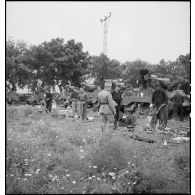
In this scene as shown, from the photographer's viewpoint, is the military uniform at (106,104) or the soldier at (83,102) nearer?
the military uniform at (106,104)

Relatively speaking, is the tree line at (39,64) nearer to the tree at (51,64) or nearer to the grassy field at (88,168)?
the tree at (51,64)

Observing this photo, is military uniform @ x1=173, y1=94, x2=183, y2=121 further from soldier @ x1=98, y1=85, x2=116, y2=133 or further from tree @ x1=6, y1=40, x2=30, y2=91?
tree @ x1=6, y1=40, x2=30, y2=91

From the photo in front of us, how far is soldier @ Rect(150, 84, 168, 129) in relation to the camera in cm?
1045

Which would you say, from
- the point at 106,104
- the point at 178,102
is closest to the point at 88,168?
the point at 106,104

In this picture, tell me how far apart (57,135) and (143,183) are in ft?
11.9

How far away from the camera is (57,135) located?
7.86 meters

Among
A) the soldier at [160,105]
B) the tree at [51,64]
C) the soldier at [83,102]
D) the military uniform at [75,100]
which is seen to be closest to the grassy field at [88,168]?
the tree at [51,64]

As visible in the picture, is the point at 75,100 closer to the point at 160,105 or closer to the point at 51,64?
the point at 160,105

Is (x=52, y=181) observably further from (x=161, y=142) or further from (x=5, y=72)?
(x=161, y=142)

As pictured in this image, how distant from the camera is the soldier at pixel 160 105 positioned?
1045 cm

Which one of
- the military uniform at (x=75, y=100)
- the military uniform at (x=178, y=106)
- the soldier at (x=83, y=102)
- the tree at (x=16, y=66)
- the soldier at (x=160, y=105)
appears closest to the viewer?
the tree at (x=16, y=66)

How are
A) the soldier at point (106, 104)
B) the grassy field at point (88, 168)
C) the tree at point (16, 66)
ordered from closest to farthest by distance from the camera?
A: the grassy field at point (88, 168) → the tree at point (16, 66) → the soldier at point (106, 104)

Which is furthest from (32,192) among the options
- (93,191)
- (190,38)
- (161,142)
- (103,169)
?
(161,142)

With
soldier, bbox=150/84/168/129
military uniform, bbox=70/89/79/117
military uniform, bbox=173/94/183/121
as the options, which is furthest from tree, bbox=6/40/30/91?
military uniform, bbox=173/94/183/121
